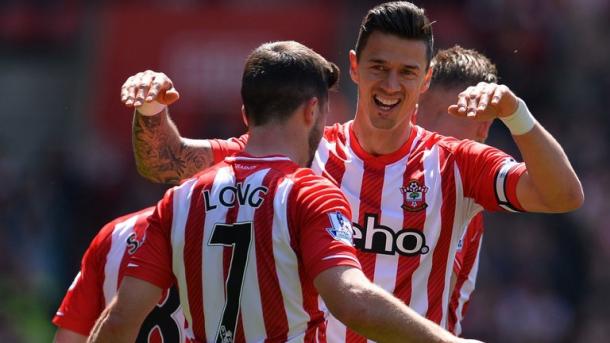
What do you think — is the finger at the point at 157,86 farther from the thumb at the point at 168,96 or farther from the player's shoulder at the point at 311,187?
the player's shoulder at the point at 311,187

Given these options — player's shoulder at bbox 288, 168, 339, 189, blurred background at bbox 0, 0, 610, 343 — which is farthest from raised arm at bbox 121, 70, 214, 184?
blurred background at bbox 0, 0, 610, 343

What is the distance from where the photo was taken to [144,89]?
5602 mm

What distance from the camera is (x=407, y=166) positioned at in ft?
18.8

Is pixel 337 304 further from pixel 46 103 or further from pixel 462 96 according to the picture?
pixel 46 103

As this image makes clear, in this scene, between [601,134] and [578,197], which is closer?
[578,197]

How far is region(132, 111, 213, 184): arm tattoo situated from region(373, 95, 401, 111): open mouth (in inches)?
35.8

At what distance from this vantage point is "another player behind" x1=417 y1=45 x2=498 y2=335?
6309mm

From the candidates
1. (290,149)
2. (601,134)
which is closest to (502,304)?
(601,134)

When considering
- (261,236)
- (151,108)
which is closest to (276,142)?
(261,236)

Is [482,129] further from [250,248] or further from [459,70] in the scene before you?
[250,248]

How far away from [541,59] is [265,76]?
11.9 m

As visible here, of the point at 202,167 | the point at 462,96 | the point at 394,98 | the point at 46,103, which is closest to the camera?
the point at 462,96

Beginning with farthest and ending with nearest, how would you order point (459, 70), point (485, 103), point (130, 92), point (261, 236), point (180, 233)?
point (459, 70), point (130, 92), point (485, 103), point (180, 233), point (261, 236)

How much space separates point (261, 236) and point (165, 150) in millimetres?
1755
